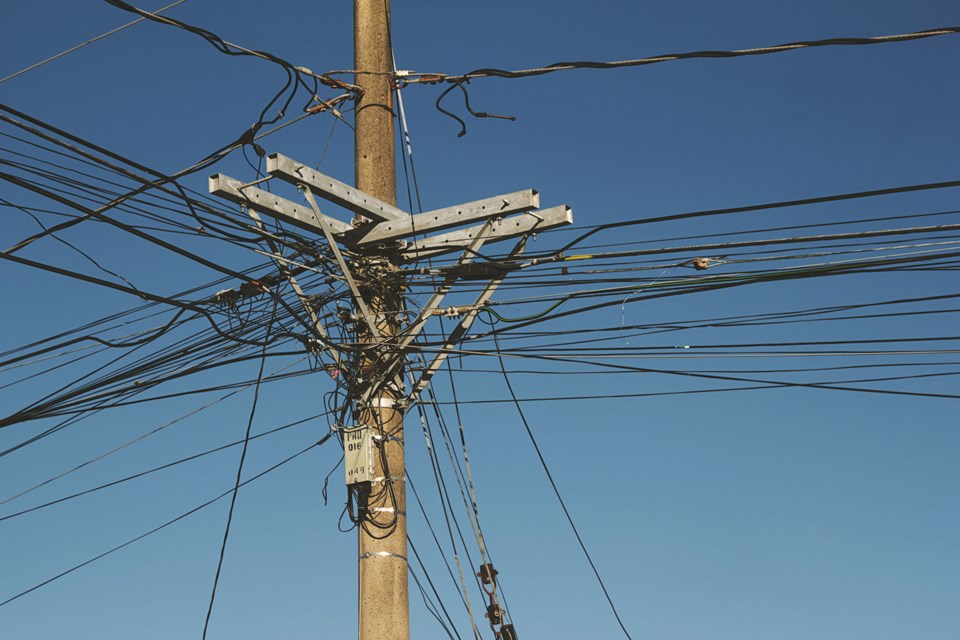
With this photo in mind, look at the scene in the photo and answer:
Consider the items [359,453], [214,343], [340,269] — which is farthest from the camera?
[214,343]

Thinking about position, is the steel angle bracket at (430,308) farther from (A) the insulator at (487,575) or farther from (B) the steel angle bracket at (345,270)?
(A) the insulator at (487,575)

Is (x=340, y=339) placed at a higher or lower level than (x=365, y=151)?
lower

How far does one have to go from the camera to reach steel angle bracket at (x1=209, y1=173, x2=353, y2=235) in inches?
341

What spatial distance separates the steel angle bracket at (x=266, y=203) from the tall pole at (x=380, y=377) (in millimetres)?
556

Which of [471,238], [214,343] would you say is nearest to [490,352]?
[471,238]

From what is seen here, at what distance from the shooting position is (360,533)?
8.55 metres

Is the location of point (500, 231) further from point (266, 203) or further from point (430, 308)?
point (266, 203)

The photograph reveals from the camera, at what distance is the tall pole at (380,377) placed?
27.2ft

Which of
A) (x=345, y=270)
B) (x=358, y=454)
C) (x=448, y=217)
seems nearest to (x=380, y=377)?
(x=358, y=454)

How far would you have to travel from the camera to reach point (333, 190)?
8930 millimetres

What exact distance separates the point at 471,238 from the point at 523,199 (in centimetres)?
61

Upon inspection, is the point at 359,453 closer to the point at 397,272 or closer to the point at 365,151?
the point at 397,272

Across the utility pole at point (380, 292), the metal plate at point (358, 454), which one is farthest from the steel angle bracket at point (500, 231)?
the metal plate at point (358, 454)

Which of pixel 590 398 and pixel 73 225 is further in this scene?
pixel 590 398
